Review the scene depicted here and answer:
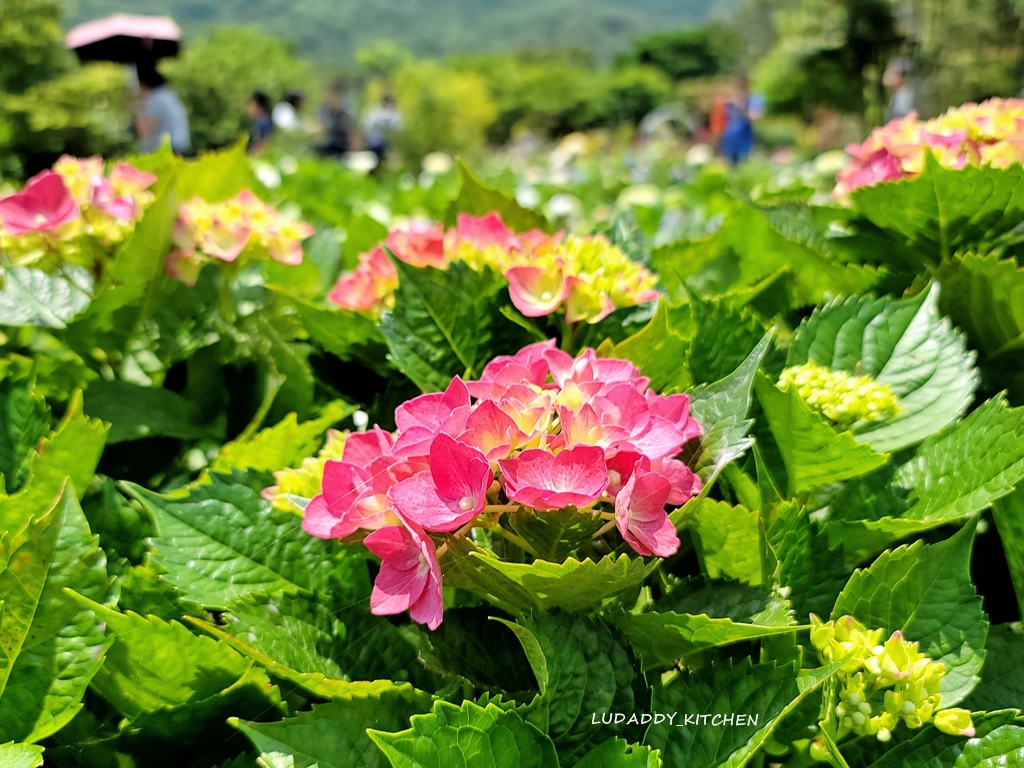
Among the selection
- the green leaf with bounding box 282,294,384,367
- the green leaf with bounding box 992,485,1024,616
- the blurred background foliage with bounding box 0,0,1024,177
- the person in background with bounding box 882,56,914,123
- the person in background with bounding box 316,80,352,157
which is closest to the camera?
the green leaf with bounding box 992,485,1024,616

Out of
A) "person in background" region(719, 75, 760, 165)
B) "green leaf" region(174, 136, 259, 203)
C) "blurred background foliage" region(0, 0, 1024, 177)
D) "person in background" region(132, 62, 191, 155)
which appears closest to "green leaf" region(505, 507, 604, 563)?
"green leaf" region(174, 136, 259, 203)

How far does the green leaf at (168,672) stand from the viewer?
24.3 inches

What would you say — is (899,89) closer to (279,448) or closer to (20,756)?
(279,448)

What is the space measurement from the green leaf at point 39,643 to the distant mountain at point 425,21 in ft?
335

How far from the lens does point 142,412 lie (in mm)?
1014

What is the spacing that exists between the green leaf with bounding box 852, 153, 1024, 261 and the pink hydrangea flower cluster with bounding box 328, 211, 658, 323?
0.27 m

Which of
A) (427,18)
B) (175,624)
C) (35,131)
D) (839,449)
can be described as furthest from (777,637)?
(427,18)

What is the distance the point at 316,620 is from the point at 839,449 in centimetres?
45

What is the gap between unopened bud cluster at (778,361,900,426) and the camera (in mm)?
759

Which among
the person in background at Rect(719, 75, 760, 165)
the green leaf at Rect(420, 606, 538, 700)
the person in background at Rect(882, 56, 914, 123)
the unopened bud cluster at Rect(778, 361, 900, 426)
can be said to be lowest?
the person in background at Rect(719, 75, 760, 165)

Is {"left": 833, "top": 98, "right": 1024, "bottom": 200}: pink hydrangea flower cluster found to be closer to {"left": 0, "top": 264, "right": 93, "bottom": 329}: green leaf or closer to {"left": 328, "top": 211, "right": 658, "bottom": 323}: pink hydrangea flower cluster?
{"left": 328, "top": 211, "right": 658, "bottom": 323}: pink hydrangea flower cluster

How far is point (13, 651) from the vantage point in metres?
0.60

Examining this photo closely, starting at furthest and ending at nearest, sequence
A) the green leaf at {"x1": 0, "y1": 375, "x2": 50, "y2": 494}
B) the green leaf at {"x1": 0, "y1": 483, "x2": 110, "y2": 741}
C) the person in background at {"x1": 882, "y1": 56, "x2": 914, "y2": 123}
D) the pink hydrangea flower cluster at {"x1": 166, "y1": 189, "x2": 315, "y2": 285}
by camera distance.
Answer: the person in background at {"x1": 882, "y1": 56, "x2": 914, "y2": 123} < the pink hydrangea flower cluster at {"x1": 166, "y1": 189, "x2": 315, "y2": 285} < the green leaf at {"x1": 0, "y1": 375, "x2": 50, "y2": 494} < the green leaf at {"x1": 0, "y1": 483, "x2": 110, "y2": 741}

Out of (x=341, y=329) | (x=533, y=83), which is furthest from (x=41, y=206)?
(x=533, y=83)
